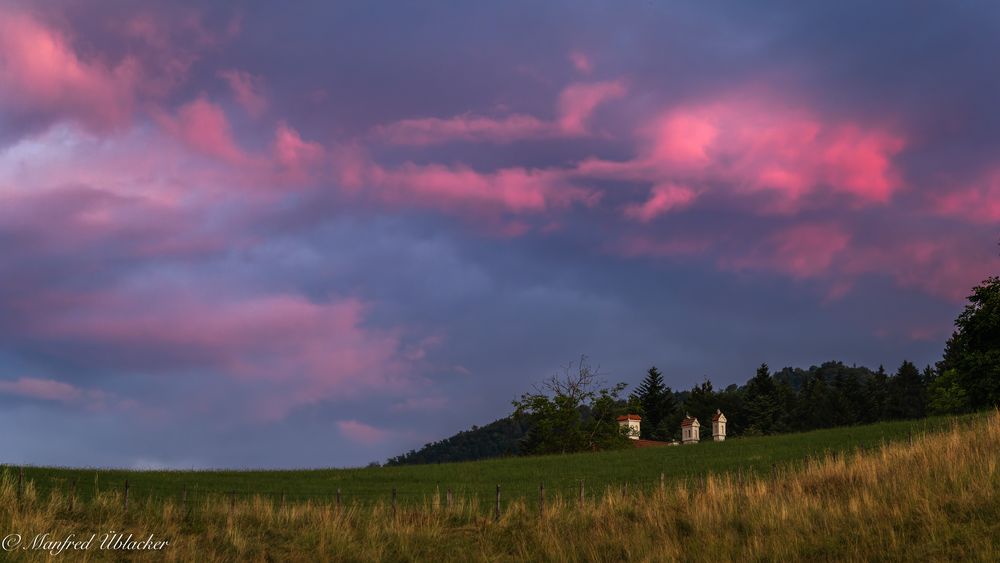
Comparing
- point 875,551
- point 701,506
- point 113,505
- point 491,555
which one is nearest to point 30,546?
point 113,505

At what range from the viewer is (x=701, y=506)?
2280cm

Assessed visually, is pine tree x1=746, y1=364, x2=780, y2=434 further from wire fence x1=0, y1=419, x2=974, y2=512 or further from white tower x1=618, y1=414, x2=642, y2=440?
wire fence x1=0, y1=419, x2=974, y2=512

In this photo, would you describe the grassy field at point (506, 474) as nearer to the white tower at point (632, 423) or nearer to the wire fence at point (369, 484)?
the wire fence at point (369, 484)

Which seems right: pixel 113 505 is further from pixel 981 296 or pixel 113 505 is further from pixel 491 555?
pixel 981 296

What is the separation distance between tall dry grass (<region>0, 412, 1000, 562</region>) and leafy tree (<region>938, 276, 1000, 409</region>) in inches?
1759

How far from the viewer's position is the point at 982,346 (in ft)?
228

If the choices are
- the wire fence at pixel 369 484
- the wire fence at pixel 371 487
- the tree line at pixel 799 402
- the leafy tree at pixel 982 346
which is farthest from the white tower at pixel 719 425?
the wire fence at pixel 371 487

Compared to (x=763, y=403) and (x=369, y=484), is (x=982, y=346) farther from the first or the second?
(x=763, y=403)

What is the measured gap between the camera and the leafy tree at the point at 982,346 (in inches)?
2640

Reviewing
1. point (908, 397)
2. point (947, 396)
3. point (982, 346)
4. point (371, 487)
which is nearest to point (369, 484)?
point (371, 487)

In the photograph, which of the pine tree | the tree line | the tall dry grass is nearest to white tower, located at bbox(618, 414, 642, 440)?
the tree line

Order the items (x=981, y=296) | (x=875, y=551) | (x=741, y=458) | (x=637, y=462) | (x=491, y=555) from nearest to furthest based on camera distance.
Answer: (x=875, y=551), (x=491, y=555), (x=741, y=458), (x=637, y=462), (x=981, y=296)

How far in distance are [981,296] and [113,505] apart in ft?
220

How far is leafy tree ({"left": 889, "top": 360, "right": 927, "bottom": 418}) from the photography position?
4958 inches
